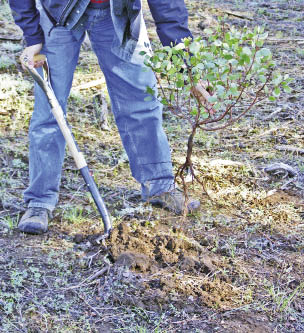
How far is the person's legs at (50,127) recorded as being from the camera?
302 centimetres

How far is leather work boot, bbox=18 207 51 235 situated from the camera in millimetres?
3145

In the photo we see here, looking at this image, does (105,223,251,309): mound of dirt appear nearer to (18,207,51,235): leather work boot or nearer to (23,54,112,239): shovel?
(23,54,112,239): shovel

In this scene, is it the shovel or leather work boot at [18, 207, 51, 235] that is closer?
the shovel

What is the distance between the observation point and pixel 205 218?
335 centimetres

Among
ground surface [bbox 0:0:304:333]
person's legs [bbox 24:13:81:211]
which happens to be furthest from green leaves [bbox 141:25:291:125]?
ground surface [bbox 0:0:304:333]

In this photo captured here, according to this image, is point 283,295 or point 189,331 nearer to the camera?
point 189,331

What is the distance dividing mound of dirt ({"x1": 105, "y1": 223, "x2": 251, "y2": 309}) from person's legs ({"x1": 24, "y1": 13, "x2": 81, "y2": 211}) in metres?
0.63

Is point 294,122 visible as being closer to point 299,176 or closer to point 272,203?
point 299,176

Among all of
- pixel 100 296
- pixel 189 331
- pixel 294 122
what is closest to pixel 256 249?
pixel 189 331

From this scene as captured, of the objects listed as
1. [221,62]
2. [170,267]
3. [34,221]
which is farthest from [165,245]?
[221,62]

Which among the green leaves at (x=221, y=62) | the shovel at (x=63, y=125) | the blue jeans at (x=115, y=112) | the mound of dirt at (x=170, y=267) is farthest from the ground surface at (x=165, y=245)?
the green leaves at (x=221, y=62)

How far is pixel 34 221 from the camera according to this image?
10.4ft

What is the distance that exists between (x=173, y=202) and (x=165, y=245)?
52 centimetres

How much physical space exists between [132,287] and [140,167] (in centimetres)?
100
